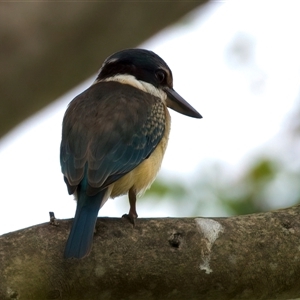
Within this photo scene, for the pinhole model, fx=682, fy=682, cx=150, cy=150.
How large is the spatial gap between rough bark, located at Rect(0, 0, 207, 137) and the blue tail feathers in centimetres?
54

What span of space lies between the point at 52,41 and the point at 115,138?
64 centimetres

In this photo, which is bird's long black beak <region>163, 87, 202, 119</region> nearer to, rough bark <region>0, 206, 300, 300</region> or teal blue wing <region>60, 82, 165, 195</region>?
teal blue wing <region>60, 82, 165, 195</region>

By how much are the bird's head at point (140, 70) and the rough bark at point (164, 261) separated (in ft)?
5.42

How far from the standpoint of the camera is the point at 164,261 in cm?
280

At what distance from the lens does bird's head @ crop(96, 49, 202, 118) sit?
4.51 meters

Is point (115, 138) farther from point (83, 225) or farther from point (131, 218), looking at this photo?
point (83, 225)

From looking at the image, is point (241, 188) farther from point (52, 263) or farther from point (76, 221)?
point (52, 263)

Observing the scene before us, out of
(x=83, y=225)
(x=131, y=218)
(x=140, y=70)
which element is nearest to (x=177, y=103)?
(x=140, y=70)

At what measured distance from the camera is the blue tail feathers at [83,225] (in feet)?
8.82

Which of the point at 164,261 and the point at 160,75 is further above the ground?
the point at 160,75

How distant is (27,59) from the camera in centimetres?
325

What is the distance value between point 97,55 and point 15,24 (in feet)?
1.90

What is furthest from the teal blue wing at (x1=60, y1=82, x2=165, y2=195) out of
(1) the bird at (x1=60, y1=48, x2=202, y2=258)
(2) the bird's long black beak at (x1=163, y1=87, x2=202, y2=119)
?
(2) the bird's long black beak at (x1=163, y1=87, x2=202, y2=119)

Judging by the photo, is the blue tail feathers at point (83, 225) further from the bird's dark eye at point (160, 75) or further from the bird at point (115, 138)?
the bird's dark eye at point (160, 75)
